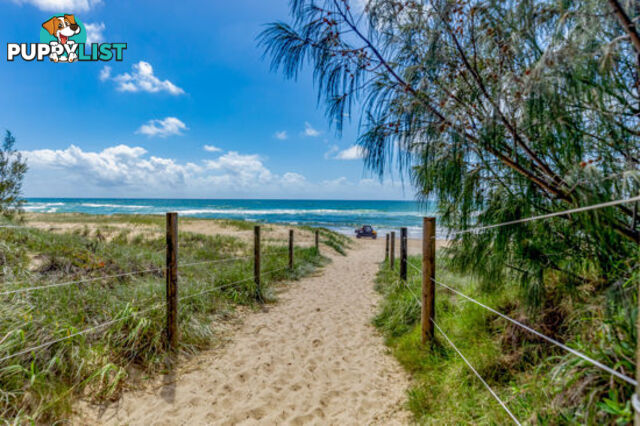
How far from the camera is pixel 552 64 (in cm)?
139

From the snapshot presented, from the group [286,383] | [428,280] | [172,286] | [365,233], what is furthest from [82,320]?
[365,233]

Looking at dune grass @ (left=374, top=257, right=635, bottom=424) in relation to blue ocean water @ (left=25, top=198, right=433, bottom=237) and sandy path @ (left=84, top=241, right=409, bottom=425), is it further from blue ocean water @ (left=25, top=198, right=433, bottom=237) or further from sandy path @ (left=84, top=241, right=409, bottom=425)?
blue ocean water @ (left=25, top=198, right=433, bottom=237)

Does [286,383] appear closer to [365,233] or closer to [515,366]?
[515,366]

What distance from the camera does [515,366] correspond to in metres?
2.47

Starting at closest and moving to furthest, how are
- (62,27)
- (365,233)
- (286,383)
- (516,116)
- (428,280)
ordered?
(516,116), (286,383), (428,280), (62,27), (365,233)

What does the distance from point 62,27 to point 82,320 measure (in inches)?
261

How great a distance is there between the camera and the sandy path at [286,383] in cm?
266

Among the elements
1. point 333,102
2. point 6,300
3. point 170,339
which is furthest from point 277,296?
point 333,102

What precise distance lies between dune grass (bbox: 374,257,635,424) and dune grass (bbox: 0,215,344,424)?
262 cm

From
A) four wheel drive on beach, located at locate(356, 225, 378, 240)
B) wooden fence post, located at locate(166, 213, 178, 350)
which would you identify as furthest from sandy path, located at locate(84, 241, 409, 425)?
four wheel drive on beach, located at locate(356, 225, 378, 240)

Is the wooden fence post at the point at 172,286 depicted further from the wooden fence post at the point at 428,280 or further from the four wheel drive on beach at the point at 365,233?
the four wheel drive on beach at the point at 365,233

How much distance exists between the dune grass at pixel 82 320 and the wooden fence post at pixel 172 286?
0.40 ft

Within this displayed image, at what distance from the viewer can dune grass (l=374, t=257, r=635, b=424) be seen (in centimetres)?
146

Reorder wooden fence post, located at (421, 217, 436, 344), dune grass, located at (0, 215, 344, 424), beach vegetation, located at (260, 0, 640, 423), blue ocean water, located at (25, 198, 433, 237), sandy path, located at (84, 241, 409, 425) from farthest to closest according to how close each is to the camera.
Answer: blue ocean water, located at (25, 198, 433, 237), wooden fence post, located at (421, 217, 436, 344), sandy path, located at (84, 241, 409, 425), dune grass, located at (0, 215, 344, 424), beach vegetation, located at (260, 0, 640, 423)
